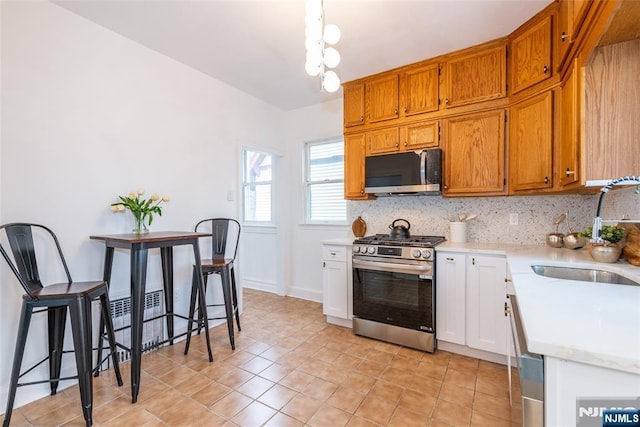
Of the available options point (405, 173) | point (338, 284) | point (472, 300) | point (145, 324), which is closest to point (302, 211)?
point (338, 284)

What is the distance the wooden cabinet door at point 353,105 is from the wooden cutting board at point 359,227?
1.14m

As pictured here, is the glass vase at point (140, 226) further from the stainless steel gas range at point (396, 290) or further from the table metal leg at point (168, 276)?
the stainless steel gas range at point (396, 290)

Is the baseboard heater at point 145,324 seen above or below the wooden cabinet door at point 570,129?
below

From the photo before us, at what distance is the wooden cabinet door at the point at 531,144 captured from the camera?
83.7 inches

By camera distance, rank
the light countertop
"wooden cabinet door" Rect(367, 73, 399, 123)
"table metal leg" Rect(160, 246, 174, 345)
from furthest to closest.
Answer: "wooden cabinet door" Rect(367, 73, 399, 123) < "table metal leg" Rect(160, 246, 174, 345) < the light countertop

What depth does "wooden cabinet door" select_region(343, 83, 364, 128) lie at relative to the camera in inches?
128

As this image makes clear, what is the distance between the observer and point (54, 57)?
6.67 feet

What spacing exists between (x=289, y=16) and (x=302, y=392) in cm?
274

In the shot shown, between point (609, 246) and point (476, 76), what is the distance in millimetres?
1761

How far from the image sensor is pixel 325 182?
3.98 metres

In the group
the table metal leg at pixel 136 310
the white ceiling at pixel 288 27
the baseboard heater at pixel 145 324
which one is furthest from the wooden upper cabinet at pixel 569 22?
the baseboard heater at pixel 145 324

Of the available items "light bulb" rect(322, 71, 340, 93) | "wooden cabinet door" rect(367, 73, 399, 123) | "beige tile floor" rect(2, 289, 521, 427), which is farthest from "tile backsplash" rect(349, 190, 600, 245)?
"light bulb" rect(322, 71, 340, 93)

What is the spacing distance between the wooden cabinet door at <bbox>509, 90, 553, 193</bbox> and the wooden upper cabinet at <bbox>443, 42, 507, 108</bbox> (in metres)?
0.28

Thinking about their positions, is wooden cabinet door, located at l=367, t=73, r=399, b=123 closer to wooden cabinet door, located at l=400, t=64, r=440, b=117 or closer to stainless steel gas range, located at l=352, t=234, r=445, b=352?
wooden cabinet door, located at l=400, t=64, r=440, b=117
